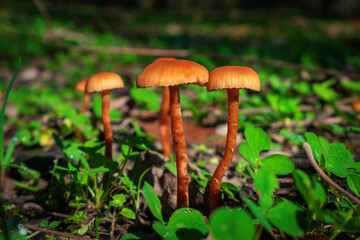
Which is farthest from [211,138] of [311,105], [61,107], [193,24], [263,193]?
[193,24]

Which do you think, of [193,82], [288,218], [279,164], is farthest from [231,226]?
[193,82]

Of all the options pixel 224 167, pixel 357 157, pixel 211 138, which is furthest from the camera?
pixel 211 138

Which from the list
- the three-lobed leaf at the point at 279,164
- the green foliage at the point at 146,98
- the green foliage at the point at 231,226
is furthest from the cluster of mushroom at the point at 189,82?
the green foliage at the point at 146,98

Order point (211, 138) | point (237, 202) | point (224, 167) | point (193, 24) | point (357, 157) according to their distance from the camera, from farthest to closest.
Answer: point (193, 24), point (211, 138), point (357, 157), point (237, 202), point (224, 167)

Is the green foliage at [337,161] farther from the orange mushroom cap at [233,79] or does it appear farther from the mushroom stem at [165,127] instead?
the mushroom stem at [165,127]

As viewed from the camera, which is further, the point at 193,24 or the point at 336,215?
the point at 193,24

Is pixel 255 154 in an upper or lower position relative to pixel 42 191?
upper

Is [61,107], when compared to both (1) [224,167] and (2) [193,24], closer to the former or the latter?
(1) [224,167]

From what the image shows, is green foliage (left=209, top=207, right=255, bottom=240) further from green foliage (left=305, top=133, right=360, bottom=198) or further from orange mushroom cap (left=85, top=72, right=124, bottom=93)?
orange mushroom cap (left=85, top=72, right=124, bottom=93)
